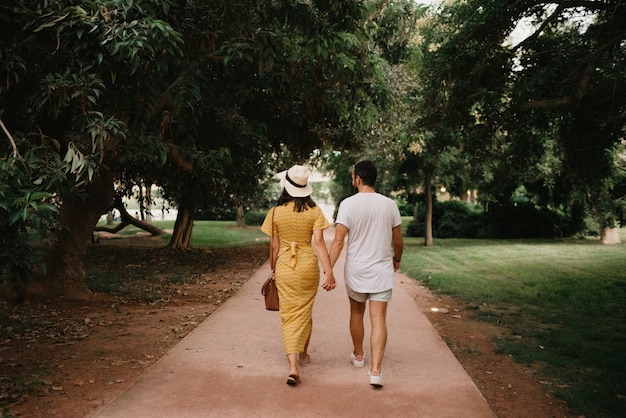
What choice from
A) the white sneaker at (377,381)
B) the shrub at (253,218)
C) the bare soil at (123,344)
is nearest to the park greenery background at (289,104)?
the bare soil at (123,344)

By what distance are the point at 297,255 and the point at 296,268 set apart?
12 cm

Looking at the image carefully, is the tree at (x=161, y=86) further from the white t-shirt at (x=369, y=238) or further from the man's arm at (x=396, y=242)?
the man's arm at (x=396, y=242)

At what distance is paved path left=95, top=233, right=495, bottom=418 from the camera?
4484mm

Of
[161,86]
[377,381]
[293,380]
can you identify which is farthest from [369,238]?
[161,86]

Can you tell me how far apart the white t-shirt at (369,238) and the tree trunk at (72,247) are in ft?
18.8

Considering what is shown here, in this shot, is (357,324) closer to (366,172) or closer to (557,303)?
(366,172)

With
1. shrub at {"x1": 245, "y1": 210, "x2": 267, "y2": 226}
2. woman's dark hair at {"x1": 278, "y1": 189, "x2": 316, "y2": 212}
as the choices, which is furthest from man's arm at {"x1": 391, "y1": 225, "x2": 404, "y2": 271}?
shrub at {"x1": 245, "y1": 210, "x2": 267, "y2": 226}

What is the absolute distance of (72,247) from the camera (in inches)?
382

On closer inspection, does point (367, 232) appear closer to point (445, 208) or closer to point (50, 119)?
point (50, 119)

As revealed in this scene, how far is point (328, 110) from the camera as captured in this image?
13.5m

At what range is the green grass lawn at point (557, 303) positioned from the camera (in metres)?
5.70

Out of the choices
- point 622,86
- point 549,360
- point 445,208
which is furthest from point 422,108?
point 445,208

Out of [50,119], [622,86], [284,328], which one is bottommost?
[284,328]

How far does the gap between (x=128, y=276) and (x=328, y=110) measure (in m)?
6.01
